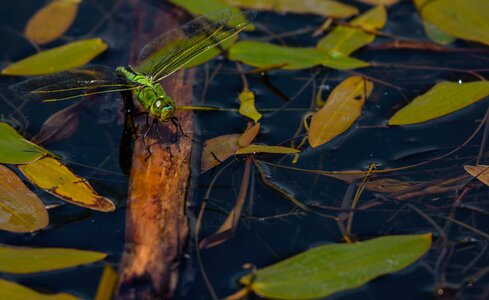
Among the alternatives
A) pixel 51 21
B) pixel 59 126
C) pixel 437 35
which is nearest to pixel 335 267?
pixel 59 126

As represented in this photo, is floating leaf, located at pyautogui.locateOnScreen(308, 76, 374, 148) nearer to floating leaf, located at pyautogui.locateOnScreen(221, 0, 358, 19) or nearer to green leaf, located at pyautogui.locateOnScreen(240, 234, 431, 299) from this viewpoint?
floating leaf, located at pyautogui.locateOnScreen(221, 0, 358, 19)

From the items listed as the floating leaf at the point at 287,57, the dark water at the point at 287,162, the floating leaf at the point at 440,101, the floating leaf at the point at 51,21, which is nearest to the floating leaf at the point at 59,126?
the dark water at the point at 287,162

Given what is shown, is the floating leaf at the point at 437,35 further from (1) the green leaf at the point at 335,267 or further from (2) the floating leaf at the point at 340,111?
(1) the green leaf at the point at 335,267

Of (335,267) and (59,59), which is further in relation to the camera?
(59,59)

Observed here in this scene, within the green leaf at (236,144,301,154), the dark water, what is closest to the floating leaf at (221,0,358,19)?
the dark water

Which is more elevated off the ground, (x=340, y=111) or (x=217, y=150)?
(x=217, y=150)

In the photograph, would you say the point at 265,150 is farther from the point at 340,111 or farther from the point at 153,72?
the point at 153,72

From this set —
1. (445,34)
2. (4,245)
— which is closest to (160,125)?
(4,245)
